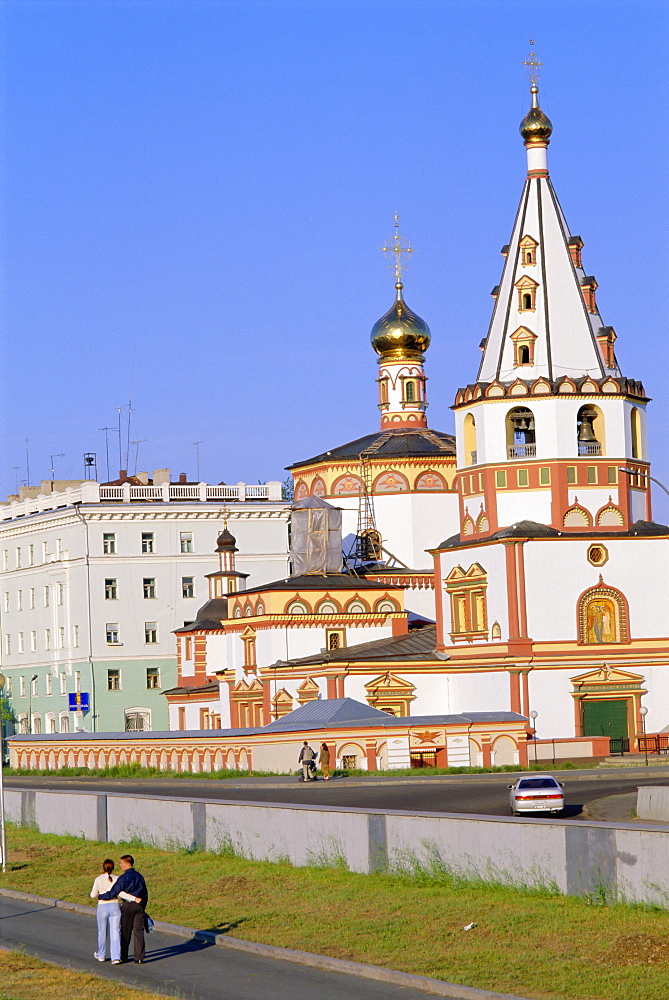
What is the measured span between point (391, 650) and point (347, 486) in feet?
36.5

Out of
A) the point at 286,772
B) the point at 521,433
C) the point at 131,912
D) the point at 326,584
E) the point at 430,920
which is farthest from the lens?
the point at 326,584

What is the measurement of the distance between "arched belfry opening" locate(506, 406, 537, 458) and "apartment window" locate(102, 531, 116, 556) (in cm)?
3242

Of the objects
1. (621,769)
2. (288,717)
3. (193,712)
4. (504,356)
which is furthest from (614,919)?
(193,712)

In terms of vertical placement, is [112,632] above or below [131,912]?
above

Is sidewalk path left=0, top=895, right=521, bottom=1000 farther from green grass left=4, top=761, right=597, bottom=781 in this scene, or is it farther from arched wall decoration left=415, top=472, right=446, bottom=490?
arched wall decoration left=415, top=472, right=446, bottom=490

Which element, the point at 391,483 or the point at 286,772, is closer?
the point at 286,772

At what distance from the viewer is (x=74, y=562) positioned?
7800 centimetres

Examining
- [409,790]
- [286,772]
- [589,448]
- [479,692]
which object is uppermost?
[589,448]

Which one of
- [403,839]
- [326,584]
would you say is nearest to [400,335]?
[326,584]

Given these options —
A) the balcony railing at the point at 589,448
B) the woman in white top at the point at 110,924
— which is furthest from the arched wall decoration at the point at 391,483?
the woman in white top at the point at 110,924

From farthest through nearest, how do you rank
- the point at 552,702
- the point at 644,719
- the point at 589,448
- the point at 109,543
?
the point at 109,543 → the point at 589,448 → the point at 644,719 → the point at 552,702

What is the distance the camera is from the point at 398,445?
60.9 metres

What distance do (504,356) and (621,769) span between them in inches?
581

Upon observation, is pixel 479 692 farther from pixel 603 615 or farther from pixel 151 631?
pixel 151 631
